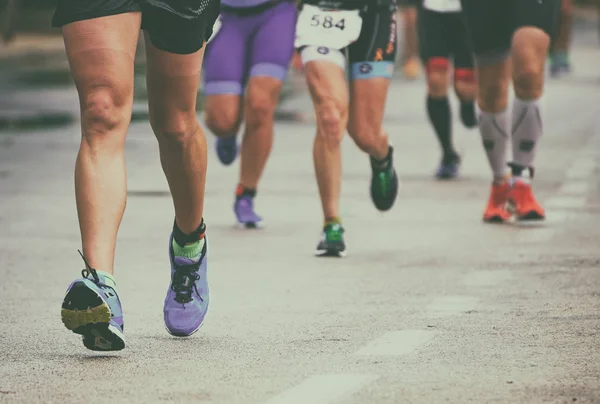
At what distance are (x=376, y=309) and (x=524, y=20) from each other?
3.10 m

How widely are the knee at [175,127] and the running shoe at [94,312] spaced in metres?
0.64

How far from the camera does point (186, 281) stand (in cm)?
641

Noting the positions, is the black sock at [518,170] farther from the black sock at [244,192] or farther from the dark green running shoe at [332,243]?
the dark green running shoe at [332,243]

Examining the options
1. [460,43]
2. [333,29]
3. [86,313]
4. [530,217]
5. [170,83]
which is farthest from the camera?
[460,43]

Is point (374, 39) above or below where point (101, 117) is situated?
below

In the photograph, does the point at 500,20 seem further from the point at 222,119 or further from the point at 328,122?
the point at 222,119

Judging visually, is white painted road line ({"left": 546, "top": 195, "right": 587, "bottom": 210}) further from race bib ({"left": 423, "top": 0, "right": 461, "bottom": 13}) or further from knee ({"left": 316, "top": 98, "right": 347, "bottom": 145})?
knee ({"left": 316, "top": 98, "right": 347, "bottom": 145})

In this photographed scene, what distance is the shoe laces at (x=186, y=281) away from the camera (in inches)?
250

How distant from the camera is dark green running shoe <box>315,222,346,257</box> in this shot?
881 centimetres

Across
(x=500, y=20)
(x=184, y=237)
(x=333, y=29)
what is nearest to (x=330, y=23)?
(x=333, y=29)

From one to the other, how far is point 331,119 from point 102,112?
3217 mm

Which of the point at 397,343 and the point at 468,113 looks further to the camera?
the point at 468,113

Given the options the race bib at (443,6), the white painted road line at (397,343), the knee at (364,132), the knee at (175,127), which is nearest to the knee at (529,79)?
the knee at (364,132)

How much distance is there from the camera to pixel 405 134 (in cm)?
1738
